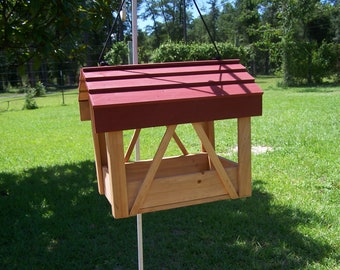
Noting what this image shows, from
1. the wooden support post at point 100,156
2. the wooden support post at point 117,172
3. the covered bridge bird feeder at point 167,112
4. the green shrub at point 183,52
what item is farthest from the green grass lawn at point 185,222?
the green shrub at point 183,52

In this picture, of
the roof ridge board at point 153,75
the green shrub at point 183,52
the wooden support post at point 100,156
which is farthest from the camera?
the green shrub at point 183,52

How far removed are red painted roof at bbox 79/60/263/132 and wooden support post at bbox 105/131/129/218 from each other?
0.09 m

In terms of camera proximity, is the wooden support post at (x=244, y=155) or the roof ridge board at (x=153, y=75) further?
the wooden support post at (x=244, y=155)

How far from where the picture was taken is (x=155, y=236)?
3.29 metres

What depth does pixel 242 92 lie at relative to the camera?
1.55 meters

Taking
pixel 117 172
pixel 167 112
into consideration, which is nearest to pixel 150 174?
pixel 117 172

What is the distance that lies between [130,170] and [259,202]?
2.30m

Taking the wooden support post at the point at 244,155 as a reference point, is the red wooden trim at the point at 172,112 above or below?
above

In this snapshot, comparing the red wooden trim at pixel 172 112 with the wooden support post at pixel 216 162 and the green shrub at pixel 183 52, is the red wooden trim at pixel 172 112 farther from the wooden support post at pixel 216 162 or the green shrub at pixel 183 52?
the green shrub at pixel 183 52

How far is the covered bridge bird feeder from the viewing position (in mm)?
1414

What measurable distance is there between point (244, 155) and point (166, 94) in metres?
0.50

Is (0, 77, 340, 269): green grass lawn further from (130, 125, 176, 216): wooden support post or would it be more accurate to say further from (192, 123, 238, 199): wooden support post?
(130, 125, 176, 216): wooden support post

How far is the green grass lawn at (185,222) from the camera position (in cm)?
291

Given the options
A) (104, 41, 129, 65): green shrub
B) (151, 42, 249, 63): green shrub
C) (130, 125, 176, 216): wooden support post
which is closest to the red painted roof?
(130, 125, 176, 216): wooden support post
